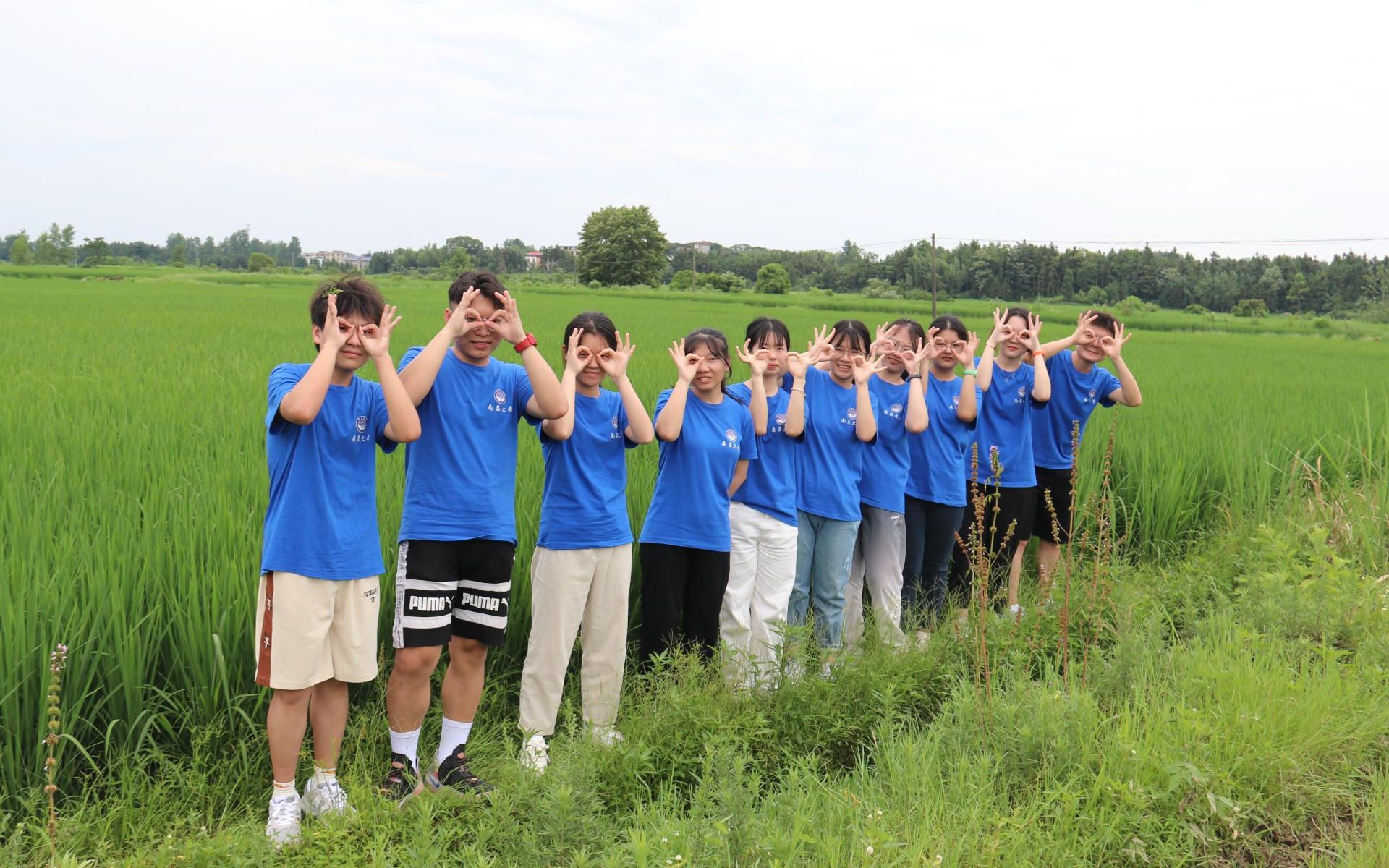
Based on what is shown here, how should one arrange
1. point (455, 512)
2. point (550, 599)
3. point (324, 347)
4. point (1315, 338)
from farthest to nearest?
point (1315, 338) → point (550, 599) → point (455, 512) → point (324, 347)

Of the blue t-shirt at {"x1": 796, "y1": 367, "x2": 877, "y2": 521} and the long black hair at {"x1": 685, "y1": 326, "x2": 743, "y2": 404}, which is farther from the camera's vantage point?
the blue t-shirt at {"x1": 796, "y1": 367, "x2": 877, "y2": 521}

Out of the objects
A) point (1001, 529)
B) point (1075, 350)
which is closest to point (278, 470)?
point (1001, 529)

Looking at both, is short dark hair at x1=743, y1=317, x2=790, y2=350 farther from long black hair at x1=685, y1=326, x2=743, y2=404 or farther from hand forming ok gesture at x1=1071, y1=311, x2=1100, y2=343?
hand forming ok gesture at x1=1071, y1=311, x2=1100, y2=343

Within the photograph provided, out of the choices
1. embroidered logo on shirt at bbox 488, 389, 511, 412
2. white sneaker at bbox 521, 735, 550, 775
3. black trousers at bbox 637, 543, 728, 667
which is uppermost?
embroidered logo on shirt at bbox 488, 389, 511, 412

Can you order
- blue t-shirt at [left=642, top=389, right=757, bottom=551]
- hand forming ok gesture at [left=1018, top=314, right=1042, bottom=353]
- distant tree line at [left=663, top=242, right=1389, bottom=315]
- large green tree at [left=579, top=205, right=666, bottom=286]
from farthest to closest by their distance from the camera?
large green tree at [left=579, top=205, right=666, bottom=286] < distant tree line at [left=663, top=242, right=1389, bottom=315] < hand forming ok gesture at [left=1018, top=314, right=1042, bottom=353] < blue t-shirt at [left=642, top=389, right=757, bottom=551]

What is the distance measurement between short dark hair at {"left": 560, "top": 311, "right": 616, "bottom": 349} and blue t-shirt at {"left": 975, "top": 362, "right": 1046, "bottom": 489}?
7.99 feet

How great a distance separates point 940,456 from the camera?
481 centimetres

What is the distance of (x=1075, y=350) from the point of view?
5449mm

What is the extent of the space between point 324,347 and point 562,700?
1.72 m

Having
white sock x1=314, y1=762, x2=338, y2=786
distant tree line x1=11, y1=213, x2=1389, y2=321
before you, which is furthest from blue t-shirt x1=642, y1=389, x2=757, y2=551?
distant tree line x1=11, y1=213, x2=1389, y2=321

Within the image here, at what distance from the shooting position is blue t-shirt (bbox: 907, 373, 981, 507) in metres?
4.80

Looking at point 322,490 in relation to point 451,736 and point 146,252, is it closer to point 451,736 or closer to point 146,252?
point 451,736

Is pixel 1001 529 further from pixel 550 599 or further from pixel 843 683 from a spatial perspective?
pixel 550 599

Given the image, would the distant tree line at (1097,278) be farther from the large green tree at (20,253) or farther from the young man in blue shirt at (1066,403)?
the large green tree at (20,253)
